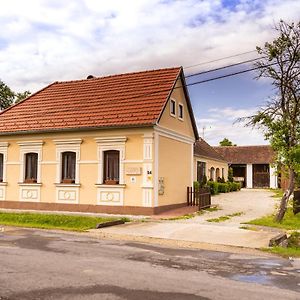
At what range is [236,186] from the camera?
42719 mm

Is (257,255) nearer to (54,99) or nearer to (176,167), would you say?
(176,167)

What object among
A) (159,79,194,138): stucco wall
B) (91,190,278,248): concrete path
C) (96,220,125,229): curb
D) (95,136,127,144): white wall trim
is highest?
(159,79,194,138): stucco wall

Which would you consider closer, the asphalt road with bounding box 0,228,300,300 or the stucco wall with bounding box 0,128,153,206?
the asphalt road with bounding box 0,228,300,300

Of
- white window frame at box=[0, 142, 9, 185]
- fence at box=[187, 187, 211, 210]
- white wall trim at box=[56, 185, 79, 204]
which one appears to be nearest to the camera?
white wall trim at box=[56, 185, 79, 204]

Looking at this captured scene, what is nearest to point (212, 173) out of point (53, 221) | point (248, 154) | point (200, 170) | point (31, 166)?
point (200, 170)

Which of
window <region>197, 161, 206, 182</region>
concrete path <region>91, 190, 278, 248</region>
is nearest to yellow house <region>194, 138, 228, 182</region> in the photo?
window <region>197, 161, 206, 182</region>

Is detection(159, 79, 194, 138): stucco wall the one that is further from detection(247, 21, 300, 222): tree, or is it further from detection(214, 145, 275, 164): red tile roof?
detection(214, 145, 275, 164): red tile roof

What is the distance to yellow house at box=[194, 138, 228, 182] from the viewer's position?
3516 centimetres

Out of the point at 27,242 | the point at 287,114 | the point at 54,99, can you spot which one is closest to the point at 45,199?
the point at 54,99

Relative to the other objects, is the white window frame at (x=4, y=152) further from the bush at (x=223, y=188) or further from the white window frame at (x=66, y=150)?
the bush at (x=223, y=188)

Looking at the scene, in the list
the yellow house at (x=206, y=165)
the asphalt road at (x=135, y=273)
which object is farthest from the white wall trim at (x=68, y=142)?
the yellow house at (x=206, y=165)

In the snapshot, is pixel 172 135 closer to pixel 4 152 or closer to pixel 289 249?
pixel 4 152

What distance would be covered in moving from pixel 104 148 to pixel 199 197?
5.21m

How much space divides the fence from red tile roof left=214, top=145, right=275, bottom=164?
32670 mm
